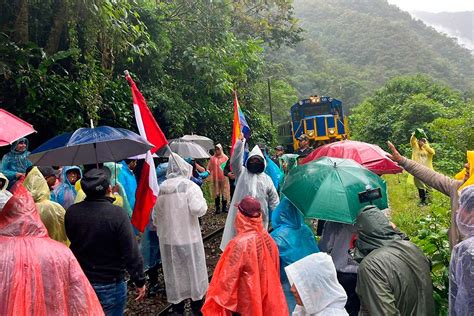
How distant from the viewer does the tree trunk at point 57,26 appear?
7.43 meters

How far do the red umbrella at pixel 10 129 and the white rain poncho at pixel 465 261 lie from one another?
305 cm

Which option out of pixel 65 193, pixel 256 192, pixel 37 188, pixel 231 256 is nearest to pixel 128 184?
pixel 65 193

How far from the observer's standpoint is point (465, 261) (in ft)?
7.44

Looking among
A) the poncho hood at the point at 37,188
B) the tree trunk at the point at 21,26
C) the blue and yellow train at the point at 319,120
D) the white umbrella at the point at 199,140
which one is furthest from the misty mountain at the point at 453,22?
the poncho hood at the point at 37,188

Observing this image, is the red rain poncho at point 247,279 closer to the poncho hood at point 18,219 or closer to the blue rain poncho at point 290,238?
the blue rain poncho at point 290,238

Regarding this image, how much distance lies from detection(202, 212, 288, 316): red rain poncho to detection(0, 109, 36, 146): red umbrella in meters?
1.82

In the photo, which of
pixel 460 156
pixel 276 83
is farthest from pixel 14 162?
pixel 276 83

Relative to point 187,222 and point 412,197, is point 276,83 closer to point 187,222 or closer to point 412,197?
point 412,197

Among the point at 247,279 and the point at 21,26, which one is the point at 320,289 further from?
the point at 21,26

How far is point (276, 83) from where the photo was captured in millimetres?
29453

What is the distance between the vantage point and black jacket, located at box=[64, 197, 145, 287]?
315cm

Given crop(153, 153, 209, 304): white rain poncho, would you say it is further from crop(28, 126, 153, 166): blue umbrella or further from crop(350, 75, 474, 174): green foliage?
crop(350, 75, 474, 174): green foliage

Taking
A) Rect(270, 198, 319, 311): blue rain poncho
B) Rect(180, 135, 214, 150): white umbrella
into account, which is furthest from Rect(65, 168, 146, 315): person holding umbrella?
Rect(180, 135, 214, 150): white umbrella

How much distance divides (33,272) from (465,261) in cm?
253
